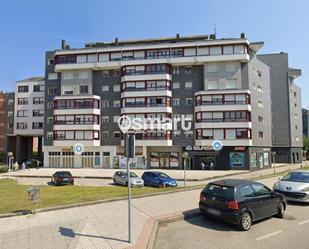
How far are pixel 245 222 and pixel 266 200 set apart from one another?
153 centimetres

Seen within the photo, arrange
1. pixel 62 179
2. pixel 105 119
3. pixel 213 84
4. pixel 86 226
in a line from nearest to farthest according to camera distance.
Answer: pixel 86 226 < pixel 62 179 < pixel 213 84 < pixel 105 119

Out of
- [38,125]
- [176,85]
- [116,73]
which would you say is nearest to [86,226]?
[176,85]

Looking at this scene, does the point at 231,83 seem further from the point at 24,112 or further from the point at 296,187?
the point at 24,112

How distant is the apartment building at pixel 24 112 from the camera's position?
55656 millimetres

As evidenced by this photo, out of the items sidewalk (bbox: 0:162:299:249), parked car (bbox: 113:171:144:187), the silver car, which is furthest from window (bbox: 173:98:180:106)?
sidewalk (bbox: 0:162:299:249)

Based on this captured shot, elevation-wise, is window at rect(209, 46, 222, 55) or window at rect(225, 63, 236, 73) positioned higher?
window at rect(209, 46, 222, 55)

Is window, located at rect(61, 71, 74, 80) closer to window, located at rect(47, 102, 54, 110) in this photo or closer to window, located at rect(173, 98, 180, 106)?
window, located at rect(47, 102, 54, 110)

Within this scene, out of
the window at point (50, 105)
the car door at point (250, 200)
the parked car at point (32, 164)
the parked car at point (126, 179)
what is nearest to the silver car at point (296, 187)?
the car door at point (250, 200)

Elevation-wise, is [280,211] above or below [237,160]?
above

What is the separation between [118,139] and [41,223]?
128 feet

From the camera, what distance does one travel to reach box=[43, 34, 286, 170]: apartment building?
142 feet

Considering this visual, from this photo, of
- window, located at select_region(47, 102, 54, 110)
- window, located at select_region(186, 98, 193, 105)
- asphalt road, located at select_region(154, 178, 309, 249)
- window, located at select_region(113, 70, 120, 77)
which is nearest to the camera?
asphalt road, located at select_region(154, 178, 309, 249)

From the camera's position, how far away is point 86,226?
8.71 m

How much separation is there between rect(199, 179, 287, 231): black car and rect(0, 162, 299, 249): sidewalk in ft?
5.75
